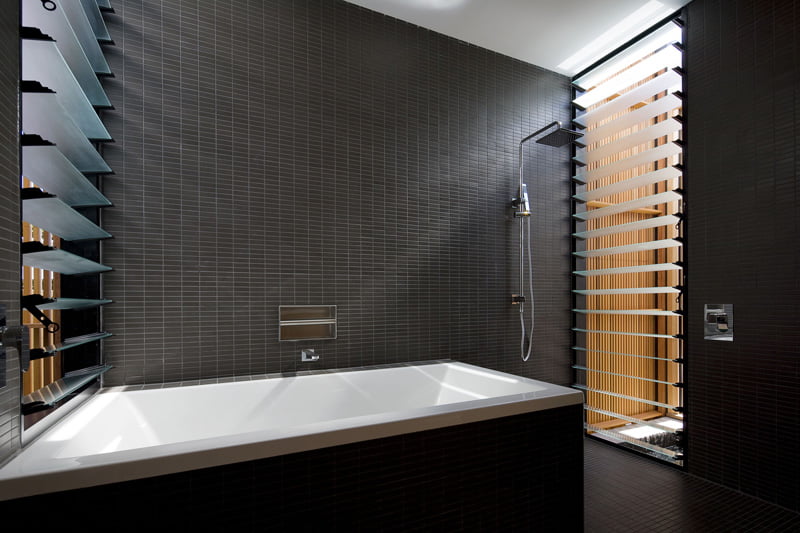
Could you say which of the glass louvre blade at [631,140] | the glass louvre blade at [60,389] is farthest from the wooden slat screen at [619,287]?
the glass louvre blade at [60,389]

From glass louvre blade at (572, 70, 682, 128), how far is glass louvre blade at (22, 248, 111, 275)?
11.1 feet

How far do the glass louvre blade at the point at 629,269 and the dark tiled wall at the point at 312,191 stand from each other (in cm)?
24

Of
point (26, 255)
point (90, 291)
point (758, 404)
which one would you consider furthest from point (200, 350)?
point (758, 404)

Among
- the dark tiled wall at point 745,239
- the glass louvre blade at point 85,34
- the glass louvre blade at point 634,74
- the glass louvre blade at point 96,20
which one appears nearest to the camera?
the glass louvre blade at point 85,34

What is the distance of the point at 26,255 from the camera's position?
55.0 inches

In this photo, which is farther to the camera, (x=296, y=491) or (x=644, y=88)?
(x=644, y=88)

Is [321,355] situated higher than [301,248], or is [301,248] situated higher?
[301,248]

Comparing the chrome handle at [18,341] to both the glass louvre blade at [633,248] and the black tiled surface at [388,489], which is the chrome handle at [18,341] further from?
the glass louvre blade at [633,248]

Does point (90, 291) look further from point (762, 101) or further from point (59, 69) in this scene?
point (762, 101)

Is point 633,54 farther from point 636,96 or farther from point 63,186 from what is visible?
point 63,186

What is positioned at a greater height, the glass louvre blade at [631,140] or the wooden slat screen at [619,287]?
the glass louvre blade at [631,140]

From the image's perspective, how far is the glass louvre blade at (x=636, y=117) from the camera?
276cm

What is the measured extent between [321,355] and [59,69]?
178 centimetres

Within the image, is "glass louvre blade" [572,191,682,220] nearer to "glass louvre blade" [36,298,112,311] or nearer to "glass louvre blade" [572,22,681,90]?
"glass louvre blade" [572,22,681,90]
